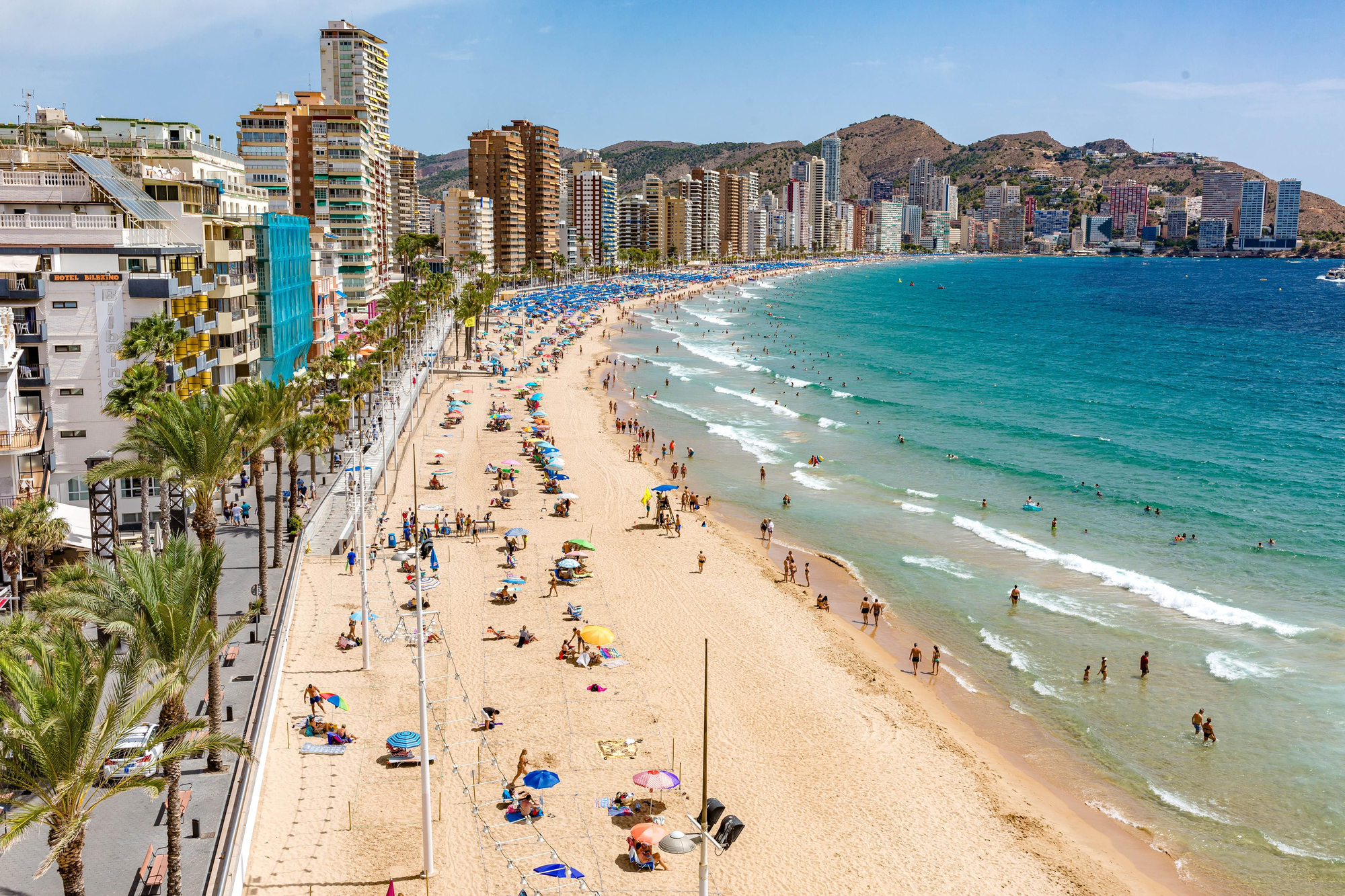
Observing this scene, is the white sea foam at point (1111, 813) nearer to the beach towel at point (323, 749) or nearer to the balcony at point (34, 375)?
the beach towel at point (323, 749)

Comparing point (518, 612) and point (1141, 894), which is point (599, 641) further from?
point (1141, 894)

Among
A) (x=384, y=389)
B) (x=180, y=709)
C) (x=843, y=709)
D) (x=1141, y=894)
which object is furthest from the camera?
(x=384, y=389)

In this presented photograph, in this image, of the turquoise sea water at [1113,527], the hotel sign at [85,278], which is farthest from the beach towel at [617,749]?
the hotel sign at [85,278]

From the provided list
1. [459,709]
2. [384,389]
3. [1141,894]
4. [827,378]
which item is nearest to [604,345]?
[827,378]

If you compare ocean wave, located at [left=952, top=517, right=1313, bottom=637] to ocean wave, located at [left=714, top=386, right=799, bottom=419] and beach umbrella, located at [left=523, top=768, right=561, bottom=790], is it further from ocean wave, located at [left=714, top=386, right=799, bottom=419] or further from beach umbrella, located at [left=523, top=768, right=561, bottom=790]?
ocean wave, located at [left=714, top=386, right=799, bottom=419]

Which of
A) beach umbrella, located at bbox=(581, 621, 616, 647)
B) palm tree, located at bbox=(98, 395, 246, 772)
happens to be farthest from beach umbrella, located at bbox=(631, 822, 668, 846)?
palm tree, located at bbox=(98, 395, 246, 772)

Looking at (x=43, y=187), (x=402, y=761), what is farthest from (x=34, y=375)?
(x=402, y=761)
